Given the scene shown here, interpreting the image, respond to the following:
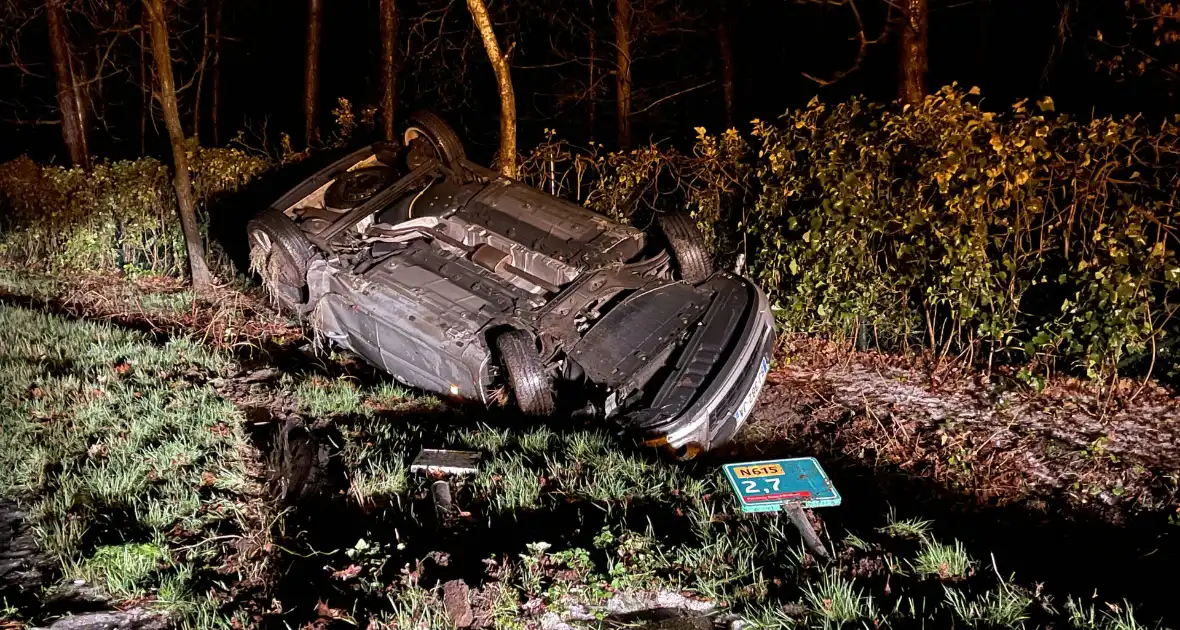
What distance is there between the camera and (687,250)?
608cm

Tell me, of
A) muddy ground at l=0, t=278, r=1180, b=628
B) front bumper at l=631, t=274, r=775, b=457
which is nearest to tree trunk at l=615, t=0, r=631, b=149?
muddy ground at l=0, t=278, r=1180, b=628

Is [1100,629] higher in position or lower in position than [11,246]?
higher

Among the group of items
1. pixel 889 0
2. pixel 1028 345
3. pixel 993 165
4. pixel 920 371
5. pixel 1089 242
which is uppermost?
pixel 889 0

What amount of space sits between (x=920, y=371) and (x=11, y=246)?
36.4 feet

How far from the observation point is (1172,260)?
15.8ft

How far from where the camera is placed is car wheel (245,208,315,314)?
6410 millimetres

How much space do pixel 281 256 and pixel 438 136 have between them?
1.95m

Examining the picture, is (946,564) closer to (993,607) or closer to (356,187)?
(993,607)

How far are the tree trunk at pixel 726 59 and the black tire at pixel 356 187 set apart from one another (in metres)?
9.15

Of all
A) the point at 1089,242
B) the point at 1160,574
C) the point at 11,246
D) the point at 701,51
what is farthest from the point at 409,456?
the point at 701,51

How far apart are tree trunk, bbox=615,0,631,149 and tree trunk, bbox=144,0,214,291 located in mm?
5689

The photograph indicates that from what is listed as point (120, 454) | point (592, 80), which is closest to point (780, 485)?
point (120, 454)

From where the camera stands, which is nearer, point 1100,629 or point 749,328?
point 1100,629

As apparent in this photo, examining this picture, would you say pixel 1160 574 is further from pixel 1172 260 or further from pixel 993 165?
pixel 993 165
